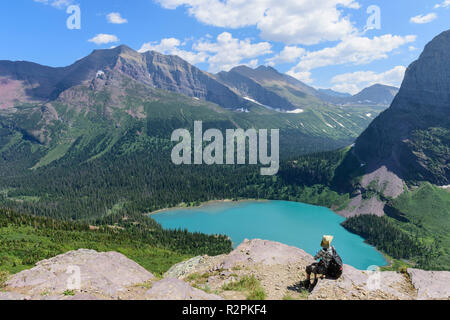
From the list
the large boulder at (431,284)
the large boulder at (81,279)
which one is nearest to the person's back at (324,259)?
the large boulder at (431,284)

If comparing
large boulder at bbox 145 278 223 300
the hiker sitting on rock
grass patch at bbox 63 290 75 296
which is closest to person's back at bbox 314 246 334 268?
the hiker sitting on rock

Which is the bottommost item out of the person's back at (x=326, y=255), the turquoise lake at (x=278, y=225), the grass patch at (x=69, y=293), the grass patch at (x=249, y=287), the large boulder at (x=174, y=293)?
the turquoise lake at (x=278, y=225)

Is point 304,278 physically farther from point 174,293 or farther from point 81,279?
point 81,279

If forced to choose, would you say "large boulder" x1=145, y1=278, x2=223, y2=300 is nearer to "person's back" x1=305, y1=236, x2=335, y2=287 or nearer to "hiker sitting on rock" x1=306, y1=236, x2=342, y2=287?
"person's back" x1=305, y1=236, x2=335, y2=287

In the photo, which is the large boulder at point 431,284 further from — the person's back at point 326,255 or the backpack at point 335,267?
the person's back at point 326,255

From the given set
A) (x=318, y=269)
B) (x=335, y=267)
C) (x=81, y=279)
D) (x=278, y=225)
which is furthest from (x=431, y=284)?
(x=278, y=225)

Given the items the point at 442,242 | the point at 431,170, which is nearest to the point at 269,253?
the point at 442,242
